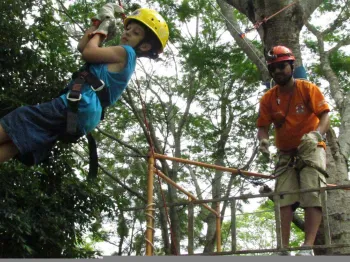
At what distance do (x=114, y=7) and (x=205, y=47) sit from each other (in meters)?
7.81

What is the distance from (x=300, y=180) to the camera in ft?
12.6

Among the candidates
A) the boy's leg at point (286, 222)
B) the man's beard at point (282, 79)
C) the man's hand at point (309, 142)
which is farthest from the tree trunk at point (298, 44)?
the man's beard at point (282, 79)

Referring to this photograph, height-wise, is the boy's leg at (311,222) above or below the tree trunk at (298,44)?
below

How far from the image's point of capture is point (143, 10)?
331 cm

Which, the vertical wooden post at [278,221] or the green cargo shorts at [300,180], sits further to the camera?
the green cargo shorts at [300,180]

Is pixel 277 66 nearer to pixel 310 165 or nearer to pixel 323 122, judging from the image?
pixel 323 122

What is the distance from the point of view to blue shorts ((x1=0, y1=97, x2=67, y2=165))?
2779 mm

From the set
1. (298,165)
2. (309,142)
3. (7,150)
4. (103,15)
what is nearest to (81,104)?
(7,150)

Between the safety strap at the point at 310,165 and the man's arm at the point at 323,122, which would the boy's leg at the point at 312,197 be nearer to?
the safety strap at the point at 310,165

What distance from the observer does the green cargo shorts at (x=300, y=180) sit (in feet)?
12.1

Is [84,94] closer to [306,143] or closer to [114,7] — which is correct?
[114,7]

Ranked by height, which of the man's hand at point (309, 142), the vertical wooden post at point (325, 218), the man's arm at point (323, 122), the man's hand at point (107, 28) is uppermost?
the man's hand at point (107, 28)

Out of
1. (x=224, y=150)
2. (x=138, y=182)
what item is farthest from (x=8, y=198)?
(x=138, y=182)

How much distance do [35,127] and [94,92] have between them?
1.21 feet
